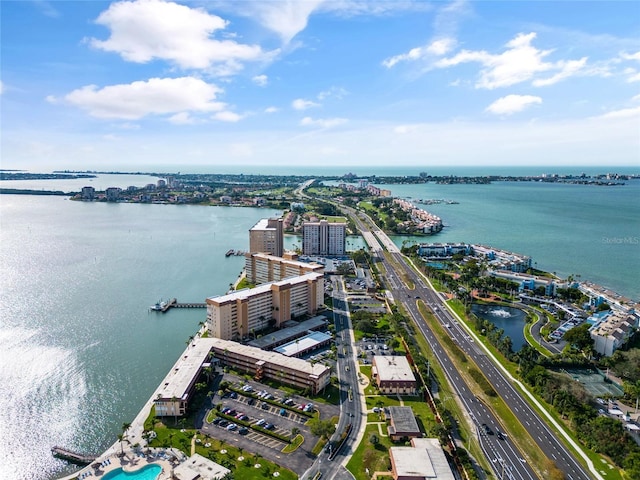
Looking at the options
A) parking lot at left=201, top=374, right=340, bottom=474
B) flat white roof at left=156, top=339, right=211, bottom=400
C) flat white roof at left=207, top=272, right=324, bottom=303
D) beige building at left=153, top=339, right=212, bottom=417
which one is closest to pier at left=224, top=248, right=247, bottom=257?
flat white roof at left=207, top=272, right=324, bottom=303

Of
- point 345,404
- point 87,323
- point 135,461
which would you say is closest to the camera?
point 135,461

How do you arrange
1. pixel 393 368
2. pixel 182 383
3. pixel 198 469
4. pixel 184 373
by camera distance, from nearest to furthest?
pixel 198 469 < pixel 182 383 < pixel 184 373 < pixel 393 368

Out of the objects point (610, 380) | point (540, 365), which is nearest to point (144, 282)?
point (540, 365)

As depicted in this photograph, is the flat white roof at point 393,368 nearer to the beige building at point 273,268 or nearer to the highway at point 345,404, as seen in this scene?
the highway at point 345,404

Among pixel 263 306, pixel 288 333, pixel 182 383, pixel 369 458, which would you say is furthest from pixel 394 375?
pixel 263 306

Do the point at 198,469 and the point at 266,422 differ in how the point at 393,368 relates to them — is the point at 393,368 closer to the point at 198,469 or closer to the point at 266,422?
the point at 266,422

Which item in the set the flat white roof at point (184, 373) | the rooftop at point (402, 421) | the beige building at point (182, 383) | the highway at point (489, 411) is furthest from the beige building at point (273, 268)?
the rooftop at point (402, 421)

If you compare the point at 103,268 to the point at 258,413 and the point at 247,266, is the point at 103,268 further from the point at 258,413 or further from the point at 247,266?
the point at 258,413
